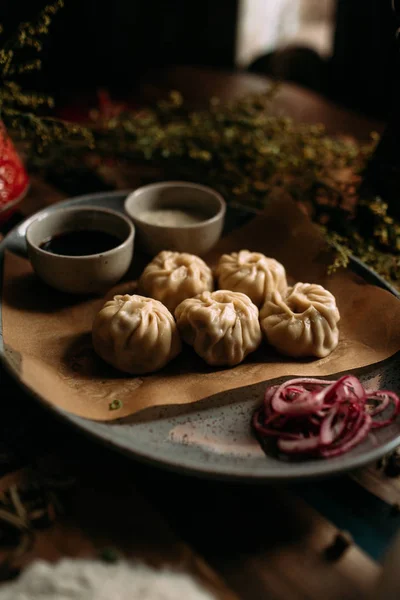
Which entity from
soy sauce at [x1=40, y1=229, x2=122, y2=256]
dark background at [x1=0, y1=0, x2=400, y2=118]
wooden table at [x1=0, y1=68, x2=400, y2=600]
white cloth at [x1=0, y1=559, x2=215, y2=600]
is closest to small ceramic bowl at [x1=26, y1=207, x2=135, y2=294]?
soy sauce at [x1=40, y1=229, x2=122, y2=256]

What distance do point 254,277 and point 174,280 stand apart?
303mm

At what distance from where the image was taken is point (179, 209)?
2.68 metres

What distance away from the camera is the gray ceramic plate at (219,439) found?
1.52 meters

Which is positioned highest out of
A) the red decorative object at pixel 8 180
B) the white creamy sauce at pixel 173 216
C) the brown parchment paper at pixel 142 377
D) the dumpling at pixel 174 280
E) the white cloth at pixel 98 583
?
the red decorative object at pixel 8 180

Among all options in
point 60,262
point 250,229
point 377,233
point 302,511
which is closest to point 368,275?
point 377,233

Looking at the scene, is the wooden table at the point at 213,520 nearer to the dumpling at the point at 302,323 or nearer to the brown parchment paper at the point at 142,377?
the brown parchment paper at the point at 142,377

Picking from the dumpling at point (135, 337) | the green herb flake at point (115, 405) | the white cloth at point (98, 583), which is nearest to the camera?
the white cloth at point (98, 583)

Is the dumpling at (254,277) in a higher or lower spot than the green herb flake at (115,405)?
higher

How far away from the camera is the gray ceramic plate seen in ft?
5.00

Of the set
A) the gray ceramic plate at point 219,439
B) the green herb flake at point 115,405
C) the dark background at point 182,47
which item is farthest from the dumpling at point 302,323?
the dark background at point 182,47

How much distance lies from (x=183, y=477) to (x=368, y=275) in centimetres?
110

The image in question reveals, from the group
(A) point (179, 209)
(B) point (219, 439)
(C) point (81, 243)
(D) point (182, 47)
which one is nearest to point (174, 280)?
(C) point (81, 243)

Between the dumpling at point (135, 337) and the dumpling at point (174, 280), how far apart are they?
0.21 metres

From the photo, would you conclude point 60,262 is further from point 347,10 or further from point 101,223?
point 347,10
